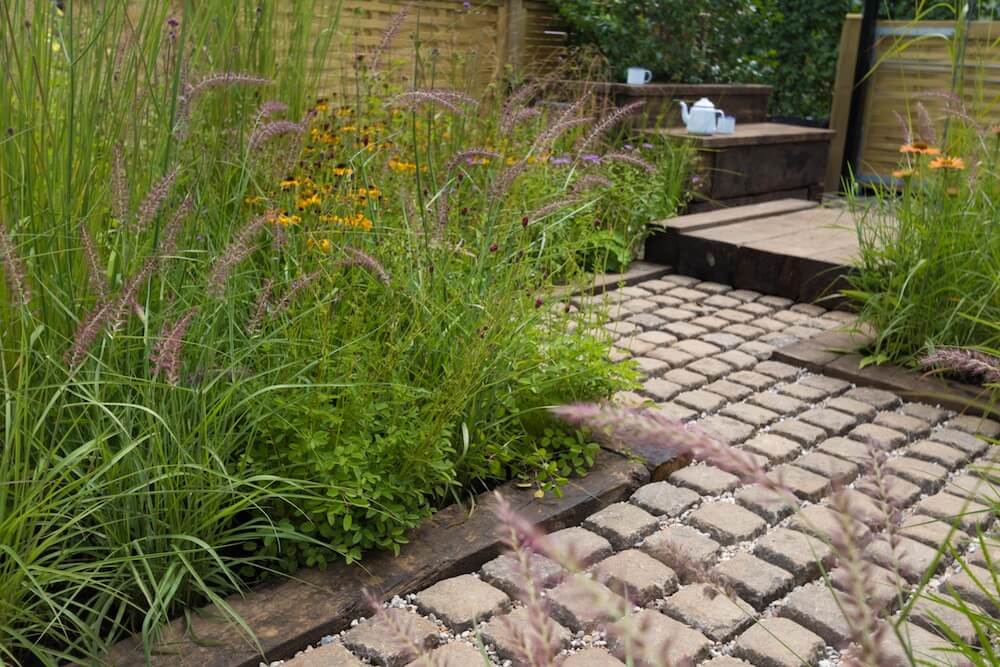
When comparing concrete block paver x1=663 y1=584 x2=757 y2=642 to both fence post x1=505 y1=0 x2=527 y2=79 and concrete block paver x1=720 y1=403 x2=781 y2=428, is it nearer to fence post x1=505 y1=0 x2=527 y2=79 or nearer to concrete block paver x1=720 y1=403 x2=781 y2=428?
concrete block paver x1=720 y1=403 x2=781 y2=428

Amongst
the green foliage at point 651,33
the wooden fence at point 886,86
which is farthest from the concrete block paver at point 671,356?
the green foliage at point 651,33

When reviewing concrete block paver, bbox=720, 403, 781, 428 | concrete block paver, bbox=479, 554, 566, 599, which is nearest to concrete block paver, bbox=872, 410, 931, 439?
concrete block paver, bbox=720, 403, 781, 428

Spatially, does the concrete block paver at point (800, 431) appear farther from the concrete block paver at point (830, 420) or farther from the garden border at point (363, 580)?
the garden border at point (363, 580)

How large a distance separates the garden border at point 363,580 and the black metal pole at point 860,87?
6.43 meters

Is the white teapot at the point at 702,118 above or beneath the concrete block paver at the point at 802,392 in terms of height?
above

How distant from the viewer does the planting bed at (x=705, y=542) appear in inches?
82.7

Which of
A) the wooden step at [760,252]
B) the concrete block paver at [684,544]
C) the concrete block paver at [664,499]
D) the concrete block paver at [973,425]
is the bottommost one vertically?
the concrete block paver at [684,544]

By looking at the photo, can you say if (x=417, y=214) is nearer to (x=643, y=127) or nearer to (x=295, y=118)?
(x=295, y=118)

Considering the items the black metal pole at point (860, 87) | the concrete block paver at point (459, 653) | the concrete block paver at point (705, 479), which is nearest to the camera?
the concrete block paver at point (459, 653)

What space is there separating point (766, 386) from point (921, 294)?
0.68 m

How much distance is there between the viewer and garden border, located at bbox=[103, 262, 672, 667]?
6.46 ft

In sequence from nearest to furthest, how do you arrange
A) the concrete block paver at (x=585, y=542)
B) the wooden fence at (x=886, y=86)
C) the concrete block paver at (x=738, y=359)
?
the concrete block paver at (x=585, y=542)
the concrete block paver at (x=738, y=359)
the wooden fence at (x=886, y=86)

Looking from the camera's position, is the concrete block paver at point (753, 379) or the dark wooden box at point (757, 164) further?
the dark wooden box at point (757, 164)

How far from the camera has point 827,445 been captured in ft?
10.9
